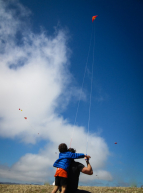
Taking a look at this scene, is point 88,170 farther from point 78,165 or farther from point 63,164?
point 63,164

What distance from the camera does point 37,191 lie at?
317 inches

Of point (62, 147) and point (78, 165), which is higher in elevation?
point (62, 147)

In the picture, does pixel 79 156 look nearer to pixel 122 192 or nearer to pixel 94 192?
pixel 94 192

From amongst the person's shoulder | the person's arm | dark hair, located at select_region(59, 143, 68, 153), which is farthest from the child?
the person's arm

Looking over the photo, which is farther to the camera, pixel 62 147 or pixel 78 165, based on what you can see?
pixel 62 147

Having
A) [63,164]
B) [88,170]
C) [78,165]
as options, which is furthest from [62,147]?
[88,170]

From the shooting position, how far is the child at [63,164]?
3.97 metres

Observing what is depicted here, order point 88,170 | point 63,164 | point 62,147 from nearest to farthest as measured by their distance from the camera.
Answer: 1. point 88,170
2. point 63,164
3. point 62,147

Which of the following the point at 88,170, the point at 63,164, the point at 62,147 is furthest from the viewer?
the point at 62,147

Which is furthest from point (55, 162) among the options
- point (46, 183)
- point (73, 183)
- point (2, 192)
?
point (46, 183)

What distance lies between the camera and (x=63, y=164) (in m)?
4.08

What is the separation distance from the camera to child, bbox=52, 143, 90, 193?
13.0 feet

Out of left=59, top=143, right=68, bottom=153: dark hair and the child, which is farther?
left=59, top=143, right=68, bottom=153: dark hair

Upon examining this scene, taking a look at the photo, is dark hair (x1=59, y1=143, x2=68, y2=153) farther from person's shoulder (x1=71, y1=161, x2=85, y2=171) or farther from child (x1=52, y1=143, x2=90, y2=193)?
person's shoulder (x1=71, y1=161, x2=85, y2=171)
